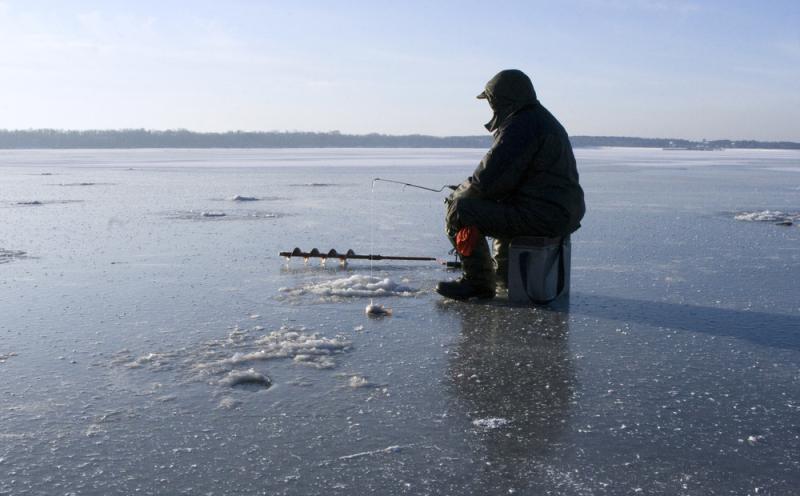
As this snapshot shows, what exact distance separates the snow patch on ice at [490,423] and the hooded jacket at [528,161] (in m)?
2.57

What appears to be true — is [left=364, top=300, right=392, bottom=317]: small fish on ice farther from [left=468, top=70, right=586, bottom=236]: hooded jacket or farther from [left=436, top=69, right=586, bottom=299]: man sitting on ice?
[left=468, top=70, right=586, bottom=236]: hooded jacket

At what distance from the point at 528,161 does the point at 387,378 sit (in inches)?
94.8

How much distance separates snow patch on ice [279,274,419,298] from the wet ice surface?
0.09 ft

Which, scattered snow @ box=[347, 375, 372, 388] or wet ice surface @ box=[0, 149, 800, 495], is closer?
wet ice surface @ box=[0, 149, 800, 495]

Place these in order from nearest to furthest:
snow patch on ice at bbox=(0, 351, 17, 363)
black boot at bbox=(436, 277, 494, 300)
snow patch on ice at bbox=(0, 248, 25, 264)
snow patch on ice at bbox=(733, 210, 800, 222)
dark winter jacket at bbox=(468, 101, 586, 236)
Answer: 1. snow patch on ice at bbox=(0, 351, 17, 363)
2. dark winter jacket at bbox=(468, 101, 586, 236)
3. black boot at bbox=(436, 277, 494, 300)
4. snow patch on ice at bbox=(0, 248, 25, 264)
5. snow patch on ice at bbox=(733, 210, 800, 222)

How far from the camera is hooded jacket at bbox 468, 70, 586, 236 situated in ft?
18.1

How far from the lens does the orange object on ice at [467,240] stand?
5.68 metres

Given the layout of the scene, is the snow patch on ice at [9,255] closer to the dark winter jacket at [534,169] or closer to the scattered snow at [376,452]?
the dark winter jacket at [534,169]

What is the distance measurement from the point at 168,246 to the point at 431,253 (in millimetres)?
2993

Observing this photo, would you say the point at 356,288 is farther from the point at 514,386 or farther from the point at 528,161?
the point at 514,386

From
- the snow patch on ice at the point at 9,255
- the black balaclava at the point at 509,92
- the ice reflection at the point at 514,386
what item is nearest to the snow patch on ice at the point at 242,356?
the ice reflection at the point at 514,386

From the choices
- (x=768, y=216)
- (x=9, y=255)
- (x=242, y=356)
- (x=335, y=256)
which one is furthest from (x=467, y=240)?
(x=768, y=216)

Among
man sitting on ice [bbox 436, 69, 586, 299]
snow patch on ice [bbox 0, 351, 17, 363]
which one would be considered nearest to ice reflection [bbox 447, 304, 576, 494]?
man sitting on ice [bbox 436, 69, 586, 299]

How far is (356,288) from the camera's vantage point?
6188 mm
